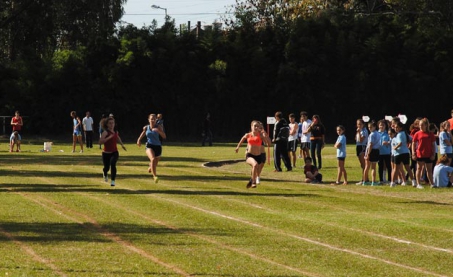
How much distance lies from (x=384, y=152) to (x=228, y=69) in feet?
123

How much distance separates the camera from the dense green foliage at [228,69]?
63.3 meters

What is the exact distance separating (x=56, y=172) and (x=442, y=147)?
1206 cm

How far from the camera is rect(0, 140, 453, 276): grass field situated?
505 inches

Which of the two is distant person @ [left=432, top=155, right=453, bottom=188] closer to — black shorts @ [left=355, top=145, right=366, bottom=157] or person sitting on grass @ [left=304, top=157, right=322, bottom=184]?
black shorts @ [left=355, top=145, right=366, bottom=157]

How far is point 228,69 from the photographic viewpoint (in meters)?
64.8

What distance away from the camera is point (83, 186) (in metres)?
25.8

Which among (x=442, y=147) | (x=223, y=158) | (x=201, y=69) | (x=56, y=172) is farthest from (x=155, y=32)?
(x=442, y=147)

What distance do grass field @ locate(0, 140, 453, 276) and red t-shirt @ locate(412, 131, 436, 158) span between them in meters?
1.07

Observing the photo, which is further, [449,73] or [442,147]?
[449,73]

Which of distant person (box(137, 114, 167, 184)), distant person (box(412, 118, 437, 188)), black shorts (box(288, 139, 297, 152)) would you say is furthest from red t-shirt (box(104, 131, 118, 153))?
black shorts (box(288, 139, 297, 152))

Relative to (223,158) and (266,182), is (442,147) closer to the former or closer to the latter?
(266,182)

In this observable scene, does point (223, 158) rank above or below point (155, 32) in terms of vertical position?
below

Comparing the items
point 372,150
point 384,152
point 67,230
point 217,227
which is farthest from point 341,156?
point 67,230

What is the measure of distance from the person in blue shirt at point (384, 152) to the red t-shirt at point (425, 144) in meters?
1.22
